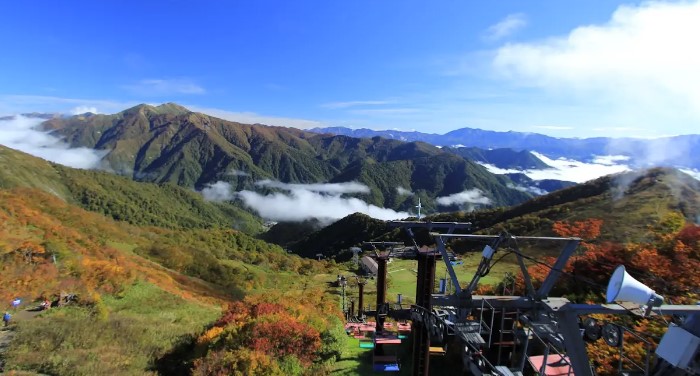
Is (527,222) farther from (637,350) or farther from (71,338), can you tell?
(71,338)

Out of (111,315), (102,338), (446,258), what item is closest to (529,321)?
(446,258)

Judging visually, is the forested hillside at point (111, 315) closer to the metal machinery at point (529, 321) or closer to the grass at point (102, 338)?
the grass at point (102, 338)

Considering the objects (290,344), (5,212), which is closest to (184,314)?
(290,344)

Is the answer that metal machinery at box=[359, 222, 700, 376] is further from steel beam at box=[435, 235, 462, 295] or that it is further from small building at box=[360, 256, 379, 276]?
small building at box=[360, 256, 379, 276]

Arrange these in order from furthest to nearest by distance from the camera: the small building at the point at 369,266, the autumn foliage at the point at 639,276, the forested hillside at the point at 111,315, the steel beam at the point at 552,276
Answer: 1. the small building at the point at 369,266
2. the forested hillside at the point at 111,315
3. the autumn foliage at the point at 639,276
4. the steel beam at the point at 552,276

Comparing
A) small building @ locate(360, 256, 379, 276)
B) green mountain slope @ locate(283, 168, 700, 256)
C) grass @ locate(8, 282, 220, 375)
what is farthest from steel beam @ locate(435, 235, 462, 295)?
small building @ locate(360, 256, 379, 276)

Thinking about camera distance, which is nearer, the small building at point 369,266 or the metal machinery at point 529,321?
the metal machinery at point 529,321

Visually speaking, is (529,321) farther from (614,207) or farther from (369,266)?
(614,207)

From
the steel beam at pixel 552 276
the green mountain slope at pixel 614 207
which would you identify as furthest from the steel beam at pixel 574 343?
the green mountain slope at pixel 614 207
